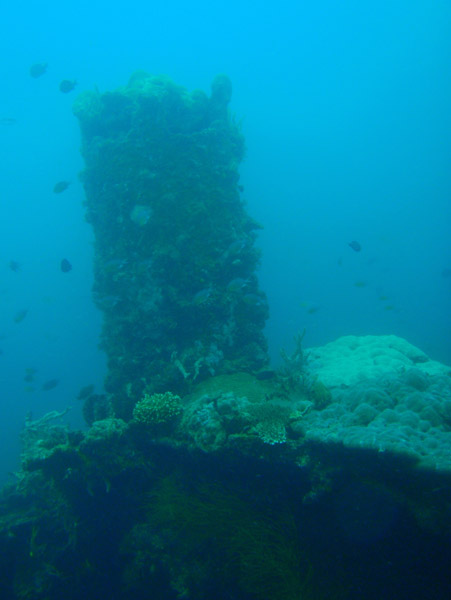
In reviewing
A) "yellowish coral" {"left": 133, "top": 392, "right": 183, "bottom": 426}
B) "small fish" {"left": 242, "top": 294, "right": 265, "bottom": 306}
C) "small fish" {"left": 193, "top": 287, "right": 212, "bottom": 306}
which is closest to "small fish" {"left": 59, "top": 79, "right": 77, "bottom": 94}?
"small fish" {"left": 193, "top": 287, "right": 212, "bottom": 306}

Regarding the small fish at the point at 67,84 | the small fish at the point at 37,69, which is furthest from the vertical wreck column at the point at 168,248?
the small fish at the point at 37,69

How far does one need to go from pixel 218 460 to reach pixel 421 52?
110836mm

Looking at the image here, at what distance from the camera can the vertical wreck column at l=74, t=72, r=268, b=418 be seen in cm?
941

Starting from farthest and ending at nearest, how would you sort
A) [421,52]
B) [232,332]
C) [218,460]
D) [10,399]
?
[421,52]
[10,399]
[232,332]
[218,460]

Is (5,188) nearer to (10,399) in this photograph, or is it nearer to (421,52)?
(10,399)

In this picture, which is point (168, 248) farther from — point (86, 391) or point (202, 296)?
point (86, 391)

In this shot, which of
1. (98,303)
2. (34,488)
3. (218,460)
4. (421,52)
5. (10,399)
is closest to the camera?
(218,460)

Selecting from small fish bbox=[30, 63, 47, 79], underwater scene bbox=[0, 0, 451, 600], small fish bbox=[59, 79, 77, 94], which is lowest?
underwater scene bbox=[0, 0, 451, 600]

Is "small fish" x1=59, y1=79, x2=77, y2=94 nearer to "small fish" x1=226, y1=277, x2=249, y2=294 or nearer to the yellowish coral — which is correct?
"small fish" x1=226, y1=277, x2=249, y2=294

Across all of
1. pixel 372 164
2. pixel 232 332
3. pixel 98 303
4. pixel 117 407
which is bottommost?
pixel 117 407

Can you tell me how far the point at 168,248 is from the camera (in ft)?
32.2

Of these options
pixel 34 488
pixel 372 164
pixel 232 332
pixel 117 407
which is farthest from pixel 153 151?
pixel 372 164

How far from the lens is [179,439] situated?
6.44 meters

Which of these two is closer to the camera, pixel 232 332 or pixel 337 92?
pixel 232 332
